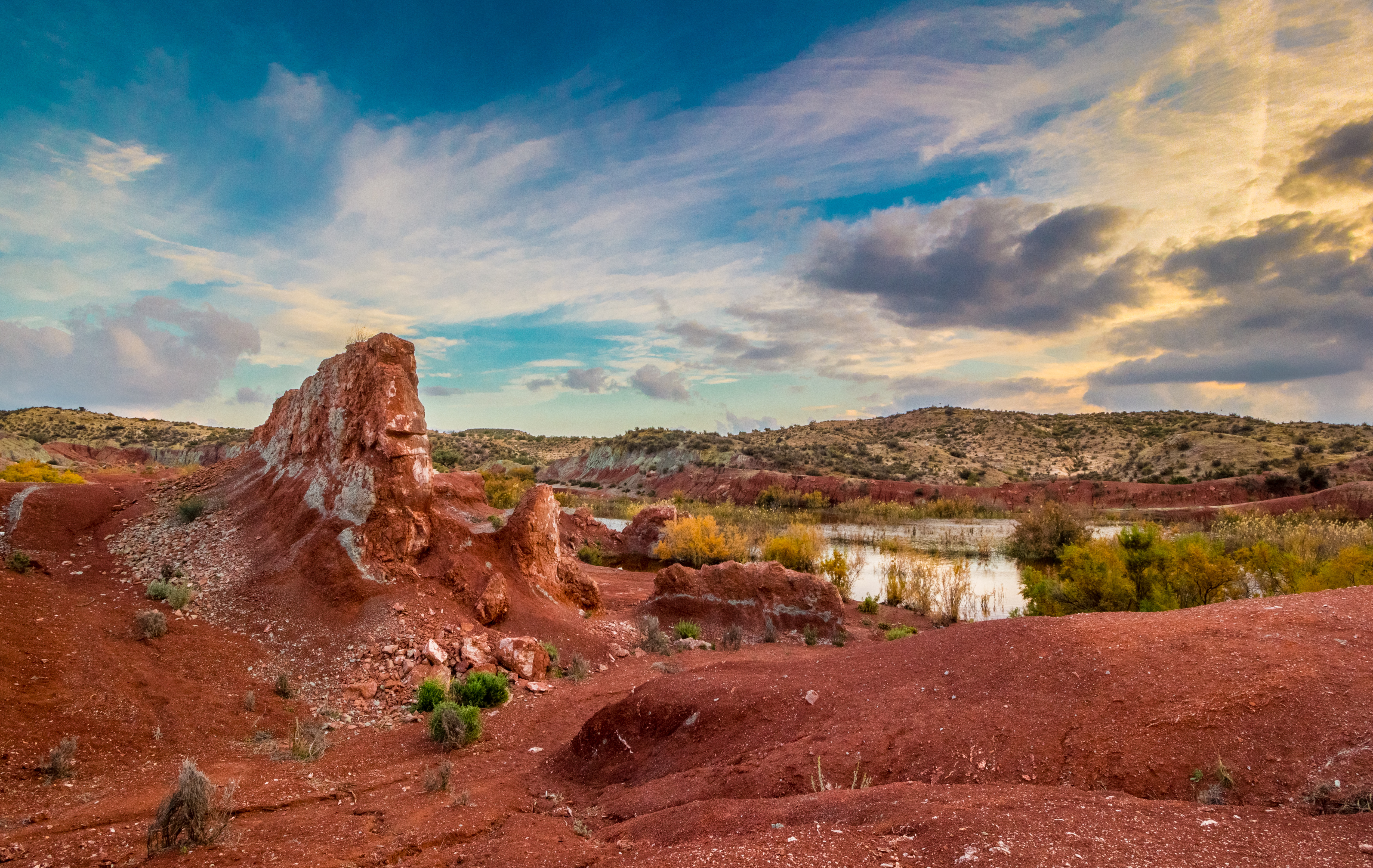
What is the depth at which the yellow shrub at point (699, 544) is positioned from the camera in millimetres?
27062

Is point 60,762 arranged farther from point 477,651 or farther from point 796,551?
point 796,551

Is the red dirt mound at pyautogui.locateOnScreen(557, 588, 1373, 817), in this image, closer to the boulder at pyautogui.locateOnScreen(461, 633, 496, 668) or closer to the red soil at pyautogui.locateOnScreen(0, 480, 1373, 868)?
the red soil at pyautogui.locateOnScreen(0, 480, 1373, 868)

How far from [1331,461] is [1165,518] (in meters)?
18.2

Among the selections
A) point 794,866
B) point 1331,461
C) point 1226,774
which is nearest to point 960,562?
point 1226,774

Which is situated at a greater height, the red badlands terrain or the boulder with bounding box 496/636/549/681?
the red badlands terrain

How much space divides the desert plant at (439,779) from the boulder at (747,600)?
1012cm

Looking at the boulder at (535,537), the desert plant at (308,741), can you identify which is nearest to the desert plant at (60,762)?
the desert plant at (308,741)

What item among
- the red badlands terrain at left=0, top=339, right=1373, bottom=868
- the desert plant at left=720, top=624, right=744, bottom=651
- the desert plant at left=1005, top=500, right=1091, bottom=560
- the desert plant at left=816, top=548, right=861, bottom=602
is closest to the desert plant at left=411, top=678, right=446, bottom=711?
the red badlands terrain at left=0, top=339, right=1373, bottom=868

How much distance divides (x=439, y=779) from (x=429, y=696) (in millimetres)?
3206

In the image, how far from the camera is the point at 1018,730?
6.16m

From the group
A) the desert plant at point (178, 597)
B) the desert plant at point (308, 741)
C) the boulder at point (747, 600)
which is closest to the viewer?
the desert plant at point (308, 741)

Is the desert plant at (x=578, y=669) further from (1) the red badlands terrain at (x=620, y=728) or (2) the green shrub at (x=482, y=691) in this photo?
(2) the green shrub at (x=482, y=691)

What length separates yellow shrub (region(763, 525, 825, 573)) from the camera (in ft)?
83.6

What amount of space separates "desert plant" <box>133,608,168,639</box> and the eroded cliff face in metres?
3.10
